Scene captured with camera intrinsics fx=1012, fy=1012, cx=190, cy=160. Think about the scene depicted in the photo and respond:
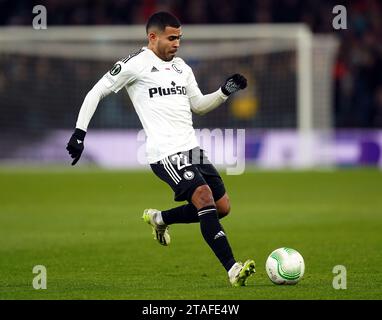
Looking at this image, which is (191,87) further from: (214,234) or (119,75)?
(214,234)

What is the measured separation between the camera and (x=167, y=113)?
8797 mm

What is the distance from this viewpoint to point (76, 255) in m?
11.0

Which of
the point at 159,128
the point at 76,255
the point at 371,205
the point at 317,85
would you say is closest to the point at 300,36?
the point at 317,85

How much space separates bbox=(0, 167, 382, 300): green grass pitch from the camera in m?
8.29

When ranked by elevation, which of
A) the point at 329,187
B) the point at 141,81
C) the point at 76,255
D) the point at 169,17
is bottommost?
the point at 76,255

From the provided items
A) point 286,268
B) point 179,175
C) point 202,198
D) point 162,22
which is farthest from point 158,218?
point 162,22

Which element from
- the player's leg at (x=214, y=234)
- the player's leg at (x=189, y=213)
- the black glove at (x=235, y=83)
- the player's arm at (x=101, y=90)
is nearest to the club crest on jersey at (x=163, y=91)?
the player's arm at (x=101, y=90)

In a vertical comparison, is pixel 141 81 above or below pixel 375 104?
below

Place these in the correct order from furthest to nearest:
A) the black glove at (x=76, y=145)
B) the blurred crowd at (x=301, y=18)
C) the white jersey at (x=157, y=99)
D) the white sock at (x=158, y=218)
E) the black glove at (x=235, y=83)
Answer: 1. the blurred crowd at (x=301, y=18)
2. the white sock at (x=158, y=218)
3. the black glove at (x=235, y=83)
4. the white jersey at (x=157, y=99)
5. the black glove at (x=76, y=145)

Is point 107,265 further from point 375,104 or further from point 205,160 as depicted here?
point 375,104

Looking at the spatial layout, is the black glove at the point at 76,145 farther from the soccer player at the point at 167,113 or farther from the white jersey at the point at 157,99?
the white jersey at the point at 157,99

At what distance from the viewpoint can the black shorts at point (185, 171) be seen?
28.0 ft

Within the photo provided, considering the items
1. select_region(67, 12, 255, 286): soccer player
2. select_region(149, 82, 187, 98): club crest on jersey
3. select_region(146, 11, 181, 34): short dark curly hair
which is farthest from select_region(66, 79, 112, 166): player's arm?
select_region(146, 11, 181, 34): short dark curly hair

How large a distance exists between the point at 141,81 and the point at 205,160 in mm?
894
